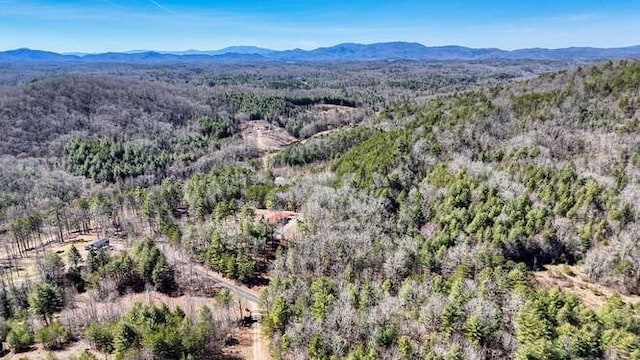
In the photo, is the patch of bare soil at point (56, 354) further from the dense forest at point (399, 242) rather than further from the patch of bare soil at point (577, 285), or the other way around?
the patch of bare soil at point (577, 285)

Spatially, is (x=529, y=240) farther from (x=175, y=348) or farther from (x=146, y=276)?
(x=146, y=276)

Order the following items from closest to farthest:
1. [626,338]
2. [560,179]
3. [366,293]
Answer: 1. [626,338]
2. [366,293]
3. [560,179]

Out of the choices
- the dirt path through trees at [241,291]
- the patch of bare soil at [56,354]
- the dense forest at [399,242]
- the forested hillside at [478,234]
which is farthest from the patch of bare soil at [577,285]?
the patch of bare soil at [56,354]

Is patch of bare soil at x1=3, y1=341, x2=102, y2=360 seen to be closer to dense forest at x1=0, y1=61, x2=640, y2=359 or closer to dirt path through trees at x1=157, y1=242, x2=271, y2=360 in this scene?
dense forest at x1=0, y1=61, x2=640, y2=359

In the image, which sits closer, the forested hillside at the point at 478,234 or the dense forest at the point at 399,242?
the forested hillside at the point at 478,234

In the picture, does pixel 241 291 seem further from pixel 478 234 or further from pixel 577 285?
pixel 577 285

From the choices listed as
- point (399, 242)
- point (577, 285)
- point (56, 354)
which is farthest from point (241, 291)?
point (577, 285)

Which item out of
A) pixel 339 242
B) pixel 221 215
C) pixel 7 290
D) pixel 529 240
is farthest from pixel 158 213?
pixel 529 240
